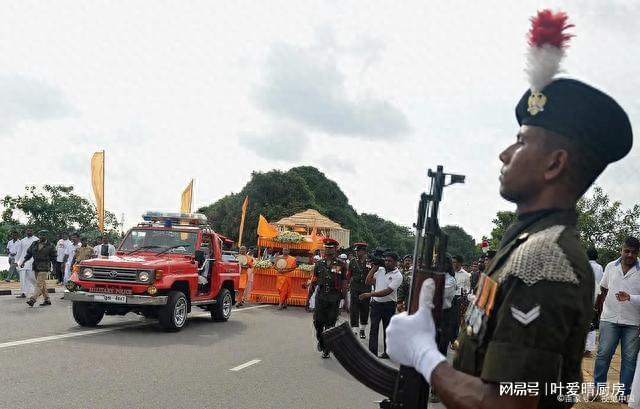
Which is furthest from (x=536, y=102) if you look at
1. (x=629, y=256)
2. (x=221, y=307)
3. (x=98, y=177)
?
(x=98, y=177)

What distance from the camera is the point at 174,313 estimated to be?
34.4 feet

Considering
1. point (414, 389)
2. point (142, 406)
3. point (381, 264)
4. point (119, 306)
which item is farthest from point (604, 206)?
point (414, 389)

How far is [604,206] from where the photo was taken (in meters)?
27.4

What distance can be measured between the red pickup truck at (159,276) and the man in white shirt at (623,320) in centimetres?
718

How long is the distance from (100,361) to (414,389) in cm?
654

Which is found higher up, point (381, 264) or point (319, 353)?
point (381, 264)

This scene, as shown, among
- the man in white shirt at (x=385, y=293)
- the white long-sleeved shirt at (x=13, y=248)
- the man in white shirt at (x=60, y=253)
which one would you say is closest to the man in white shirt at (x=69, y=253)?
the man in white shirt at (x=60, y=253)

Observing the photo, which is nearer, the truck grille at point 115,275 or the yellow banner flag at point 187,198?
the truck grille at point 115,275

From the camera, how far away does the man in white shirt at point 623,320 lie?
6.32 metres

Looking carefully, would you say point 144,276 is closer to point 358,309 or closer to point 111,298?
point 111,298

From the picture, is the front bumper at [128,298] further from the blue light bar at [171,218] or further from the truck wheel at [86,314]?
the blue light bar at [171,218]

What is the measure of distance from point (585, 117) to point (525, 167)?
248 millimetres

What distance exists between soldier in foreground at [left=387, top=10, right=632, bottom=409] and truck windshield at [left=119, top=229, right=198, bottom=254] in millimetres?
10191

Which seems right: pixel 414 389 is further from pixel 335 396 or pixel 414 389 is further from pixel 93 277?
pixel 93 277
